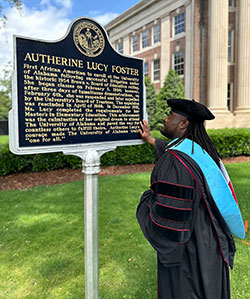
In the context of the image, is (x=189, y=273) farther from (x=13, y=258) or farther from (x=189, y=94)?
(x=189, y=94)

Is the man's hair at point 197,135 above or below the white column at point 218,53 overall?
below

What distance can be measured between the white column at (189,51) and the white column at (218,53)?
245 centimetres

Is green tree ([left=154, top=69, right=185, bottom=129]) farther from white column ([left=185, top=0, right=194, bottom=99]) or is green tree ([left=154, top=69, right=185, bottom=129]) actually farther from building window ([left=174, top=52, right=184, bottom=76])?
building window ([left=174, top=52, right=184, bottom=76])

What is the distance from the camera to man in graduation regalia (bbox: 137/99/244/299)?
1.55m

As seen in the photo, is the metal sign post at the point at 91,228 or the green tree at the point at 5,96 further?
the green tree at the point at 5,96

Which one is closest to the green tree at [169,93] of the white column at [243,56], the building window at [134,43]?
the white column at [243,56]

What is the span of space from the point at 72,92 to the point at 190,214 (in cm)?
135

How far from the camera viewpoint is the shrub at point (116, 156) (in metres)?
7.60

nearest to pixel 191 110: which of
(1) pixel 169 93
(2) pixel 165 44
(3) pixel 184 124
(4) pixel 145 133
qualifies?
(3) pixel 184 124

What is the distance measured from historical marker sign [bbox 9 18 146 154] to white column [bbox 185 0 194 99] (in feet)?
58.7

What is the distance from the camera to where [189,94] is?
64.7 feet

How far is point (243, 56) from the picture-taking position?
16688mm

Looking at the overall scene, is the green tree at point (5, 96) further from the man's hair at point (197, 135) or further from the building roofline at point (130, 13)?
the man's hair at point (197, 135)

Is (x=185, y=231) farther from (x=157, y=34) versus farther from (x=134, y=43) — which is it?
(x=134, y=43)
